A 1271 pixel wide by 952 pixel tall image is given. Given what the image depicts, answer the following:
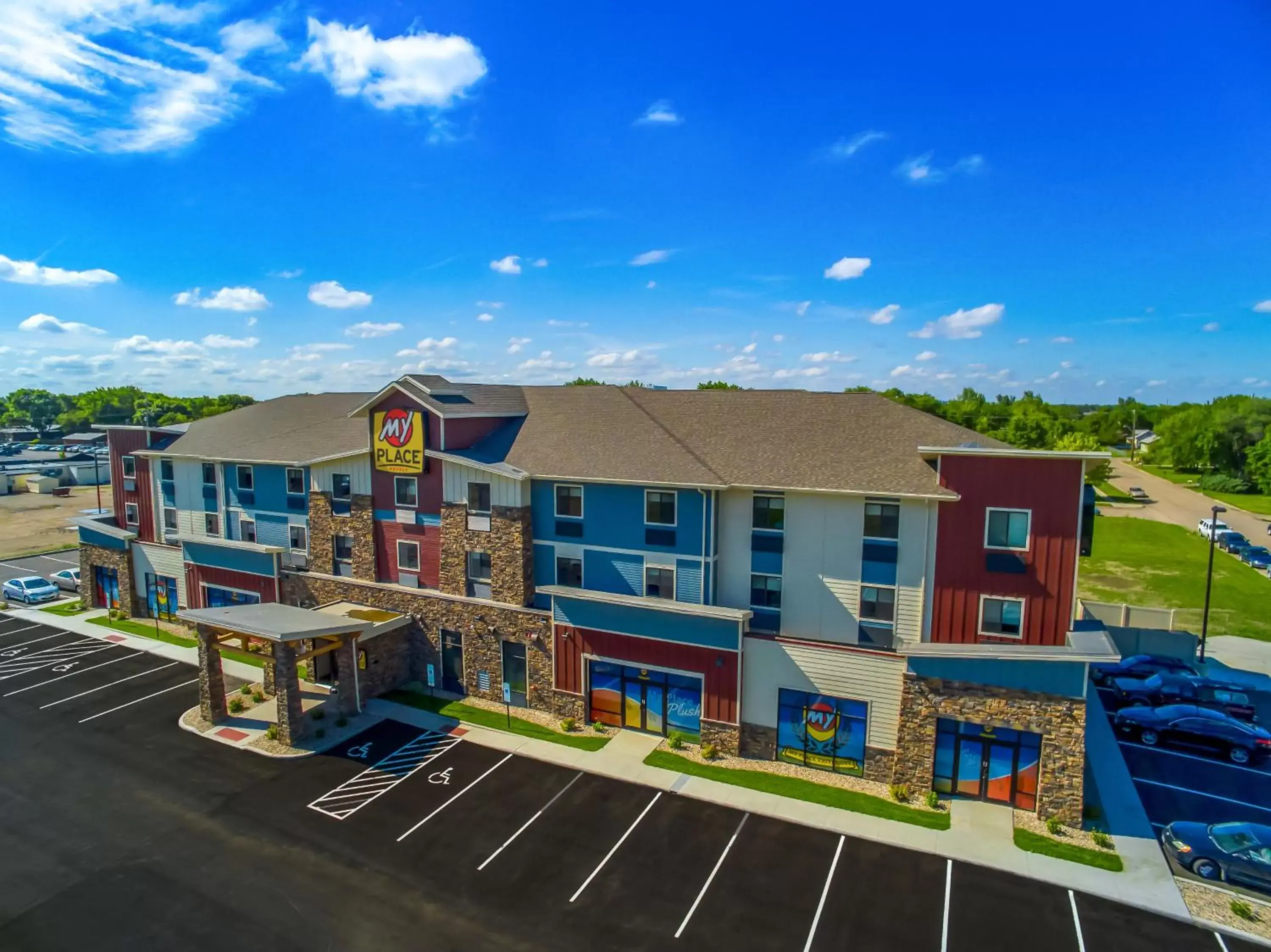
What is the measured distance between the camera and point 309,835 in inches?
789

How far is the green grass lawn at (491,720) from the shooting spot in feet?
84.7

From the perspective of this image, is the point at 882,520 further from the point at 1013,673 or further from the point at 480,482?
the point at 480,482

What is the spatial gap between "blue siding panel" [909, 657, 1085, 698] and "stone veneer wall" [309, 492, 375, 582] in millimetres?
23875

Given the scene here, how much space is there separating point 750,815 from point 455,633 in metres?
14.9

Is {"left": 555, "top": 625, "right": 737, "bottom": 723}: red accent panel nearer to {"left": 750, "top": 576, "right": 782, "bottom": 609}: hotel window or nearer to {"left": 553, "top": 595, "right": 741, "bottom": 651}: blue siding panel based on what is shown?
{"left": 553, "top": 595, "right": 741, "bottom": 651}: blue siding panel

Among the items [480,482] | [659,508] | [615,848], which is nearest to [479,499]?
[480,482]

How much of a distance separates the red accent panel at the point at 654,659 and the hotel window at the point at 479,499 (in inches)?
235

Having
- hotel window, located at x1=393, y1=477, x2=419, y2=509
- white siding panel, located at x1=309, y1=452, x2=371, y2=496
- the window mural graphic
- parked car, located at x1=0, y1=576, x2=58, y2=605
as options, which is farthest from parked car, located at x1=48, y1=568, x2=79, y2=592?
the window mural graphic

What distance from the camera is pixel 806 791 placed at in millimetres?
22438

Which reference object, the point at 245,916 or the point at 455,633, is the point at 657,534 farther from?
the point at 245,916

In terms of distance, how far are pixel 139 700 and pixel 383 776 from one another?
13743mm

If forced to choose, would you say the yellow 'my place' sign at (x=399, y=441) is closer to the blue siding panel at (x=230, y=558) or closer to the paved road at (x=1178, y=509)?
the blue siding panel at (x=230, y=558)

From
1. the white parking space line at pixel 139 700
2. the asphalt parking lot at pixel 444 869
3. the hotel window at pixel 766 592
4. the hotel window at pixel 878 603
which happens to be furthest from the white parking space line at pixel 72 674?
the hotel window at pixel 878 603

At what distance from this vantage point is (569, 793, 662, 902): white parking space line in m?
17.9
